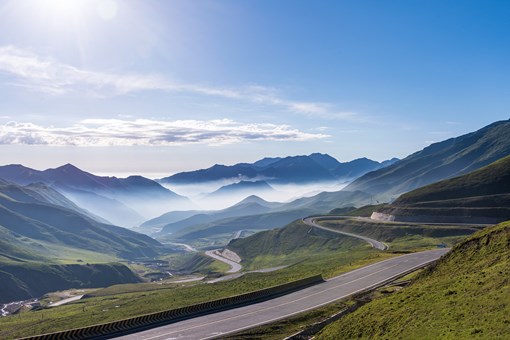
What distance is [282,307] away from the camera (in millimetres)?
66250

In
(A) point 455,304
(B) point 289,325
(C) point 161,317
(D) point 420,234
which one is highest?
(A) point 455,304

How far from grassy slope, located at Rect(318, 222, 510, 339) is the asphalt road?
12.9 metres

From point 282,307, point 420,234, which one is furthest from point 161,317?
point 420,234

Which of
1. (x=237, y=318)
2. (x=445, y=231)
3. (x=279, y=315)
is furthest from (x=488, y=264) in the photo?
(x=445, y=231)

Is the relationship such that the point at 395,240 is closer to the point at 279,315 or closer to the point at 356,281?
the point at 356,281

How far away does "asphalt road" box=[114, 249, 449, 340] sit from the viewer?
179 ft

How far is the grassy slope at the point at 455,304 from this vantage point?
3553 cm

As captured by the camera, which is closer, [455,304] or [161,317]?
[455,304]

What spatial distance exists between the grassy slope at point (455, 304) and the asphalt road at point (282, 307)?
12893 millimetres

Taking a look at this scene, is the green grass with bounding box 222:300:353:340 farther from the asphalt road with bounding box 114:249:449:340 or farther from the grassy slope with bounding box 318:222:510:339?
the grassy slope with bounding box 318:222:510:339

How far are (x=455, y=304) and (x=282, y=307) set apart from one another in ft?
99.1

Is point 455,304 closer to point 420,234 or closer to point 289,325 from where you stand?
point 289,325

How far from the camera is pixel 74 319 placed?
107m

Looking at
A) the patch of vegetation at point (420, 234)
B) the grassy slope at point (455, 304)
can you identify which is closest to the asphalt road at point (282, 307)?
the grassy slope at point (455, 304)
